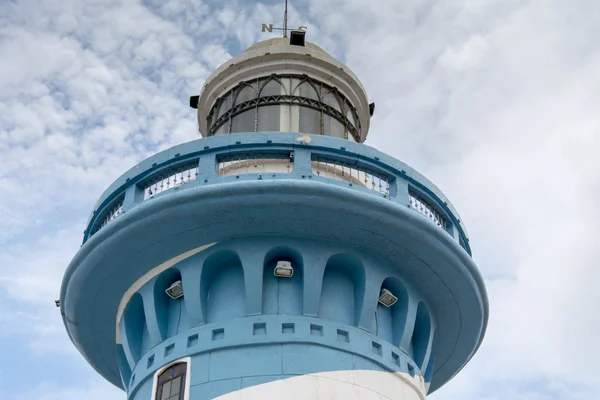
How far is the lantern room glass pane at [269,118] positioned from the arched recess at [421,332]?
4.42 meters

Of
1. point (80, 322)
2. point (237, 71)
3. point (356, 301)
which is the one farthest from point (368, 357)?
point (237, 71)

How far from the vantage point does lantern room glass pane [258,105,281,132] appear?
18781 millimetres

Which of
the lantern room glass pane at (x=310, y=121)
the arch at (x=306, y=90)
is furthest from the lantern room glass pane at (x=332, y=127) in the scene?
the arch at (x=306, y=90)

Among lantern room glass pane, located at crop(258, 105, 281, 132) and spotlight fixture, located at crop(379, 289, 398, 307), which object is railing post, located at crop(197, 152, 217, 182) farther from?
spotlight fixture, located at crop(379, 289, 398, 307)

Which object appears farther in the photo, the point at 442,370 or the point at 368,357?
the point at 442,370

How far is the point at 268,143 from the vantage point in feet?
53.3

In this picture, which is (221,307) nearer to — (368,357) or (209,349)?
(209,349)

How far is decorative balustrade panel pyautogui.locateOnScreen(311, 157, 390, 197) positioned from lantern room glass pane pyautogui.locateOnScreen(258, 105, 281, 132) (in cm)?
210

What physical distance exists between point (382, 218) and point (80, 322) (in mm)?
5926

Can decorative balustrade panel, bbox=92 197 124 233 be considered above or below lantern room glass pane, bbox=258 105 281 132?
below

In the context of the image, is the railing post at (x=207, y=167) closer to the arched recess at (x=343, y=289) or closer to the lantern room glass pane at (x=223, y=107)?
the arched recess at (x=343, y=289)

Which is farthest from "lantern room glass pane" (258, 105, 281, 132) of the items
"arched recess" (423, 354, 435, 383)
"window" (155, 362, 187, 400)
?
"window" (155, 362, 187, 400)

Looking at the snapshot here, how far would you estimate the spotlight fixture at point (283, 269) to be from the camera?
15.9 metres

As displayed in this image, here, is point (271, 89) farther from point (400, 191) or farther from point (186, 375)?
point (186, 375)
